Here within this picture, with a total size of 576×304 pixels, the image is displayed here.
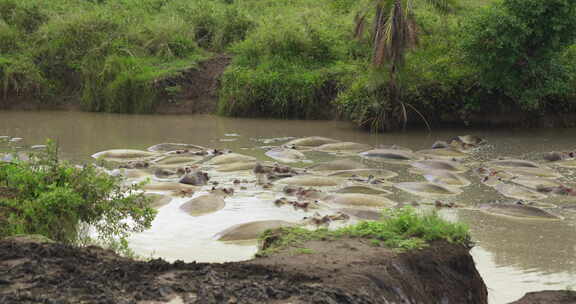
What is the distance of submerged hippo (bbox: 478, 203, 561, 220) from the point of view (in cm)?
1066

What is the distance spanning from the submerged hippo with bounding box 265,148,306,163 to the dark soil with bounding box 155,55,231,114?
297 inches

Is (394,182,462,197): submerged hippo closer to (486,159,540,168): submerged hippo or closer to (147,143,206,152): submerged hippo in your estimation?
(486,159,540,168): submerged hippo

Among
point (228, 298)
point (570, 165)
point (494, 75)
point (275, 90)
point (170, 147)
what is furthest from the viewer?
point (275, 90)

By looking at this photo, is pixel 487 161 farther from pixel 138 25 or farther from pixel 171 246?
pixel 138 25

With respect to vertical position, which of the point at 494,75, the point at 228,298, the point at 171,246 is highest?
the point at 494,75

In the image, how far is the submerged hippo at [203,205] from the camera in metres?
10.9


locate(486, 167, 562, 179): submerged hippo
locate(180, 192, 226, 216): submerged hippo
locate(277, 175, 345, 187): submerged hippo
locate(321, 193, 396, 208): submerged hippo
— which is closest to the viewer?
locate(180, 192, 226, 216): submerged hippo

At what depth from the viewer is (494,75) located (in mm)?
18484

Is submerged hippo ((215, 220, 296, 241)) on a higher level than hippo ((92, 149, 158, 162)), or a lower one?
lower

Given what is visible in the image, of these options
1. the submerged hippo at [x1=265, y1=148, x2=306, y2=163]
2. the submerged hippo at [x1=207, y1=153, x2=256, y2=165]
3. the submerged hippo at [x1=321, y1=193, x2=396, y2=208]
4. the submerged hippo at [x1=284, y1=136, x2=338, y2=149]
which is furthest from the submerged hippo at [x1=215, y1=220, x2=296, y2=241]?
the submerged hippo at [x1=284, y1=136, x2=338, y2=149]

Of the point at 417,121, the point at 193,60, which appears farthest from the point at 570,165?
the point at 193,60

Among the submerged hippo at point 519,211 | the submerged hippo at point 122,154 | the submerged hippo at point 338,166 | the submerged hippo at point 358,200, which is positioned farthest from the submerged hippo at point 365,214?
the submerged hippo at point 122,154

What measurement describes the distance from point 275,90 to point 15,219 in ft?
48.2

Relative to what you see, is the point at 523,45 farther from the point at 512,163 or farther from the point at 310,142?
the point at 310,142
